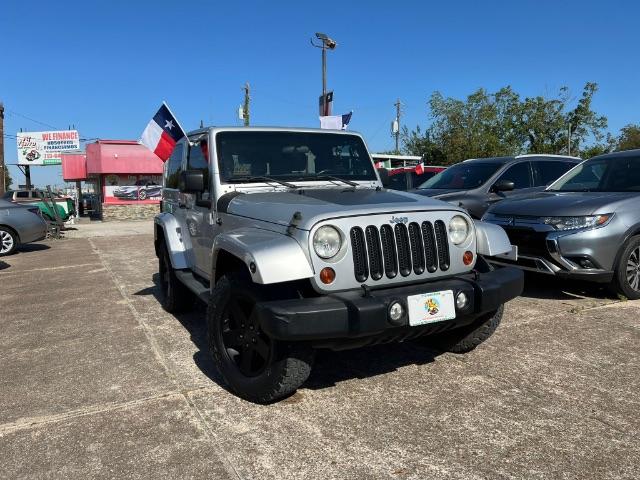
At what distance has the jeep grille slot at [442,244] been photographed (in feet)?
11.4

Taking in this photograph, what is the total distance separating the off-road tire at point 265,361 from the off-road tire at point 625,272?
12.8 feet

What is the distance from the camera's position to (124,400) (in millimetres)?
3496

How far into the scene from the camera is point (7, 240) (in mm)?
11711

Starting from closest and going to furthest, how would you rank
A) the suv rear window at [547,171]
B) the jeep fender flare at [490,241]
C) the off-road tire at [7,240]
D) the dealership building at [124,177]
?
the jeep fender flare at [490,241] → the suv rear window at [547,171] → the off-road tire at [7,240] → the dealership building at [124,177]

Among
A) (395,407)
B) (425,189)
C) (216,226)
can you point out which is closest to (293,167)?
(216,226)

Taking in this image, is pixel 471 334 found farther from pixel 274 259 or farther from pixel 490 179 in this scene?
pixel 490 179

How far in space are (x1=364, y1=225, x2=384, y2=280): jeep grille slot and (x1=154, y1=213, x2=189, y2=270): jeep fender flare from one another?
103 inches

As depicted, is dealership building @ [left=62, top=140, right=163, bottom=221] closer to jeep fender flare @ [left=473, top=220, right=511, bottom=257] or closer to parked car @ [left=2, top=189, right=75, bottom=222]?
parked car @ [left=2, top=189, right=75, bottom=222]

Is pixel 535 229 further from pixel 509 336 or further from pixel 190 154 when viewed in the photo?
pixel 190 154

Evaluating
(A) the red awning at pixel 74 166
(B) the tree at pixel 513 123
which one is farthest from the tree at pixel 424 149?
(A) the red awning at pixel 74 166

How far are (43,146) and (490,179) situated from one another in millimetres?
32864

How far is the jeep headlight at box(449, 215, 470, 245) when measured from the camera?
3.57 meters

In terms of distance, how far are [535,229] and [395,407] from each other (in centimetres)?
319

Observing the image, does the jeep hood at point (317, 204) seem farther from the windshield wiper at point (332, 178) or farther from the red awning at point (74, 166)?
the red awning at point (74, 166)
